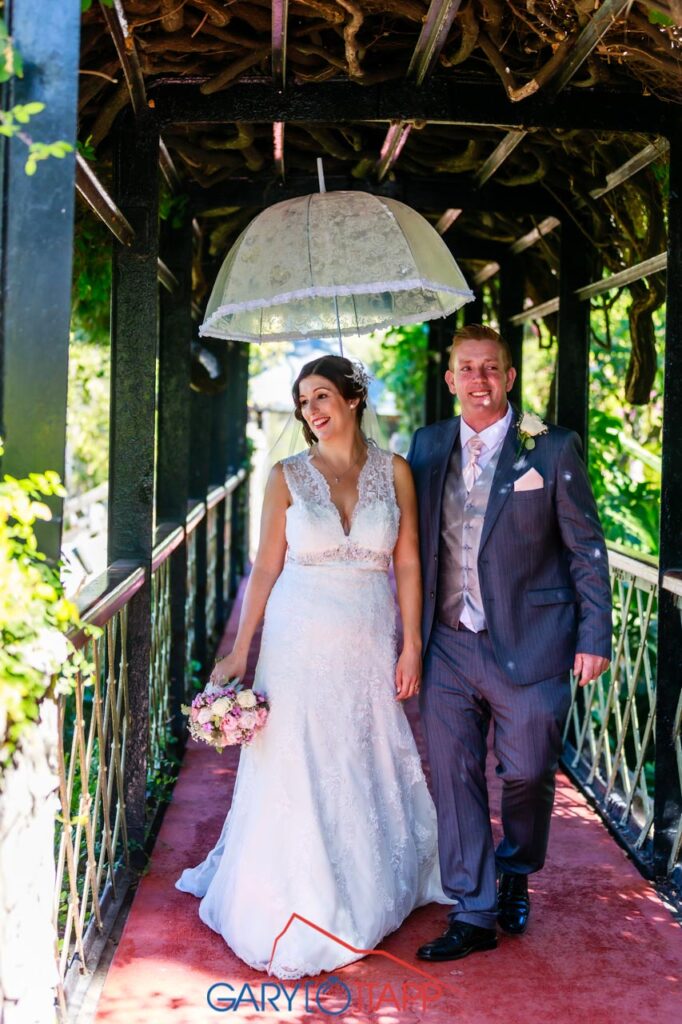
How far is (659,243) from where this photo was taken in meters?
4.93

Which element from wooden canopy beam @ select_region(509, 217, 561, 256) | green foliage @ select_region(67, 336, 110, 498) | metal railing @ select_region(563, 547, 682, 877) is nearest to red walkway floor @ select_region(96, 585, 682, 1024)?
metal railing @ select_region(563, 547, 682, 877)

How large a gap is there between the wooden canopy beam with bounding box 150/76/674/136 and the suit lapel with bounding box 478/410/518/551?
52.9 inches

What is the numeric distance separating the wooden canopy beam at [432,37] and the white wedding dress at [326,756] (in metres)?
1.37

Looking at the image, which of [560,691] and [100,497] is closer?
[560,691]

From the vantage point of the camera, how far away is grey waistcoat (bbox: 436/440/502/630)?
376 cm

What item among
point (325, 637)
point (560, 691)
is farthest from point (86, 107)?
point (560, 691)

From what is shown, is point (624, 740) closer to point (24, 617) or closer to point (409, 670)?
point (409, 670)

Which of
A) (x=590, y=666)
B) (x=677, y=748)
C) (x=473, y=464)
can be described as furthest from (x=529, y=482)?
(x=677, y=748)

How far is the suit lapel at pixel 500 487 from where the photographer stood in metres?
3.68

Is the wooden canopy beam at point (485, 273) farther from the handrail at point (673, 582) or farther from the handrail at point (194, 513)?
the handrail at point (673, 582)

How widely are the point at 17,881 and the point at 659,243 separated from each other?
3.77 meters

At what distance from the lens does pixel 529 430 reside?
147 inches

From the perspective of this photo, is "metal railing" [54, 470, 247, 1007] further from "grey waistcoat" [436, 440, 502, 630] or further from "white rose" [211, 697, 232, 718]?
"grey waistcoat" [436, 440, 502, 630]

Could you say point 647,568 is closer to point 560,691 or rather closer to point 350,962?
point 560,691
